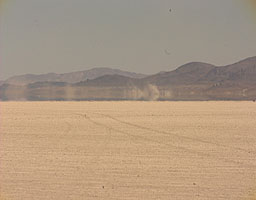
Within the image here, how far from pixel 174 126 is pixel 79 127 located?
348cm

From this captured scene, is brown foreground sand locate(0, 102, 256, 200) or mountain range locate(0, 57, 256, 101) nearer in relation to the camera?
brown foreground sand locate(0, 102, 256, 200)

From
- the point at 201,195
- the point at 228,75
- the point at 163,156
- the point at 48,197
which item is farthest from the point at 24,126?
the point at 228,75

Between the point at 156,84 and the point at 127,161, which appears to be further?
the point at 156,84

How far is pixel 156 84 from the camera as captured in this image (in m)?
57.4

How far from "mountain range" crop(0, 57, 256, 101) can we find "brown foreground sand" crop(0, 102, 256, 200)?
36.6m

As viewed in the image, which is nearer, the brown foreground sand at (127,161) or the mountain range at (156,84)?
the brown foreground sand at (127,161)

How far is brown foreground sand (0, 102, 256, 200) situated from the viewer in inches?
271

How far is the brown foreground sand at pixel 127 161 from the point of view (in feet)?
22.6

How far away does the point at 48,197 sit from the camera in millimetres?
6613

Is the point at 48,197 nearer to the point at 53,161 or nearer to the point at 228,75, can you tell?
the point at 53,161

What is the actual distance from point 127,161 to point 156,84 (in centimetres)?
4907

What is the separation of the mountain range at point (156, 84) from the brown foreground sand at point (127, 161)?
36613 millimetres

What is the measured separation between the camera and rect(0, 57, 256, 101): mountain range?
51.0 metres

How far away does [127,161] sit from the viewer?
865cm
